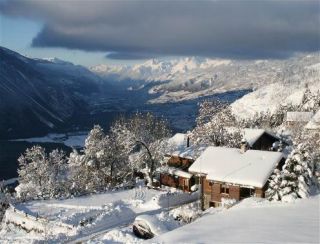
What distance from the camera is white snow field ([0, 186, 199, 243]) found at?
149 feet

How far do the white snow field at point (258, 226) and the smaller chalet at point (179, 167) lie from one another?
25456 millimetres

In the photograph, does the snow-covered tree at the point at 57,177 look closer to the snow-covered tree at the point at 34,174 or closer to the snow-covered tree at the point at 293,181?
the snow-covered tree at the point at 34,174

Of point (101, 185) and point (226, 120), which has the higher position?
point (226, 120)

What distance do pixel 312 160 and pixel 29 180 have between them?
169 ft

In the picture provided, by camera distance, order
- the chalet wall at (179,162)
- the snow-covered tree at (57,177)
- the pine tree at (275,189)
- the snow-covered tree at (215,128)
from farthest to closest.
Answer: the chalet wall at (179,162) < the snow-covered tree at (215,128) < the snow-covered tree at (57,177) < the pine tree at (275,189)

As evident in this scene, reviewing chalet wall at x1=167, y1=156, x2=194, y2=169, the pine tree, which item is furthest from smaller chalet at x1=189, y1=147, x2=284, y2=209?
chalet wall at x1=167, y1=156, x2=194, y2=169

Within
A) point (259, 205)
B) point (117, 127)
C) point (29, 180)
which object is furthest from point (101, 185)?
point (259, 205)

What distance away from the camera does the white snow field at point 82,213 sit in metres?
45.3

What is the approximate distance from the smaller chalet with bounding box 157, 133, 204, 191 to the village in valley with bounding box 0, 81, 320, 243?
0.16 m

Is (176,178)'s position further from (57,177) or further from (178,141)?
(57,177)

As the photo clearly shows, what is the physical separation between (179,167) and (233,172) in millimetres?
22005

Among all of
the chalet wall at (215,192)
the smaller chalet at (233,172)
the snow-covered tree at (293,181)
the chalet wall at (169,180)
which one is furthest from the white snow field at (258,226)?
the chalet wall at (169,180)

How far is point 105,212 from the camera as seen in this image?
48.4 meters

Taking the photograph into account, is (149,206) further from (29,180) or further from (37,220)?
(29,180)
